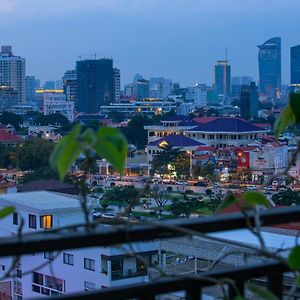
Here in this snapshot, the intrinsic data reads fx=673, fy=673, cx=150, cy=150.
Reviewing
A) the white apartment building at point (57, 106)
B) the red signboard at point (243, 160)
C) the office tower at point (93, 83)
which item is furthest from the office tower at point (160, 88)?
the red signboard at point (243, 160)

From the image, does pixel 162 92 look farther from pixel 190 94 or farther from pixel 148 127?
pixel 148 127

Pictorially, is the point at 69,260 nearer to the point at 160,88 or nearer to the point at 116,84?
the point at 116,84

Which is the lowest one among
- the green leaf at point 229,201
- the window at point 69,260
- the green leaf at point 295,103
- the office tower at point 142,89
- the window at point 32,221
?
the window at point 69,260

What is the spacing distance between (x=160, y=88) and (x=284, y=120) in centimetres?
5463

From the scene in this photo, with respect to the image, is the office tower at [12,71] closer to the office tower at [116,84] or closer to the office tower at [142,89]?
the office tower at [116,84]

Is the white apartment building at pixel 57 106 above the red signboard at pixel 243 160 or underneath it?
above

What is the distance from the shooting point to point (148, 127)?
24.6m

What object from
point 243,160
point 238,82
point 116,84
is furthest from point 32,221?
point 238,82

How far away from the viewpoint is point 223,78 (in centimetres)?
6019

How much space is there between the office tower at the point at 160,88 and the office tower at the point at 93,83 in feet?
36.3

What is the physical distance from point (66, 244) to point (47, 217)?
6038 millimetres

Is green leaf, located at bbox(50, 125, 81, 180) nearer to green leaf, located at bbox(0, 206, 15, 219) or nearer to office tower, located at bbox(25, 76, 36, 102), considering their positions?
green leaf, located at bbox(0, 206, 15, 219)

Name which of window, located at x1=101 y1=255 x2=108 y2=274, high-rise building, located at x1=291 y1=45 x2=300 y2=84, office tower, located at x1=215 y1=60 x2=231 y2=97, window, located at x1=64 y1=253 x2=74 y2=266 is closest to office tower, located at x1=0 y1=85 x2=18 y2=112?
high-rise building, located at x1=291 y1=45 x2=300 y2=84

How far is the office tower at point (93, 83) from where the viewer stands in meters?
41.1
